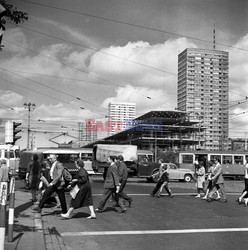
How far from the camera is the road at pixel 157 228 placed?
757 centimetres

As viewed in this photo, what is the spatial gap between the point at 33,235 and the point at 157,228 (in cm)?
302

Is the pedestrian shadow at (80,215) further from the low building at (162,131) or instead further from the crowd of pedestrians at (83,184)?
the low building at (162,131)

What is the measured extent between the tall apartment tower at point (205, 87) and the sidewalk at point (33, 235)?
3856cm

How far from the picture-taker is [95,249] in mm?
7102

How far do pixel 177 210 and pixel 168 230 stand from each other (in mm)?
3943

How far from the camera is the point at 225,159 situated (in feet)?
129

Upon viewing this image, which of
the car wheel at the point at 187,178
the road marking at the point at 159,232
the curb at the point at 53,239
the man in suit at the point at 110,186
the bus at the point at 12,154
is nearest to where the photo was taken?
the curb at the point at 53,239

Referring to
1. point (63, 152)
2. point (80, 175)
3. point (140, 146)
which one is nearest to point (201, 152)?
point (63, 152)

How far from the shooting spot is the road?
24.8 ft

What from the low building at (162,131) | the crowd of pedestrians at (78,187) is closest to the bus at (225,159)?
the crowd of pedestrians at (78,187)

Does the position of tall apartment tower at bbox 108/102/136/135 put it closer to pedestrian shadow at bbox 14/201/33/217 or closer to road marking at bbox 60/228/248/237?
pedestrian shadow at bbox 14/201/33/217

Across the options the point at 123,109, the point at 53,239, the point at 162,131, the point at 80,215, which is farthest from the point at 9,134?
the point at 123,109

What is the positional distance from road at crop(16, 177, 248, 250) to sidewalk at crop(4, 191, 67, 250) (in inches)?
9.0

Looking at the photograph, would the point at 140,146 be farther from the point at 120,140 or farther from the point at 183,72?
the point at 183,72
